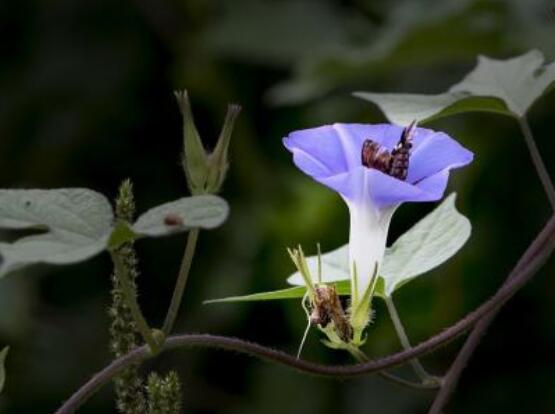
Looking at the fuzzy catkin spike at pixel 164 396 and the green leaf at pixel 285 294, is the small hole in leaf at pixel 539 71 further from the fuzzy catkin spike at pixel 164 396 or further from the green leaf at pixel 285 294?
the fuzzy catkin spike at pixel 164 396

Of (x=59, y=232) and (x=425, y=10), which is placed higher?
(x=425, y=10)

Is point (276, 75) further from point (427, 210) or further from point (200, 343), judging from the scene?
point (200, 343)

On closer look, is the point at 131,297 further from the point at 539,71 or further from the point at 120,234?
the point at 539,71

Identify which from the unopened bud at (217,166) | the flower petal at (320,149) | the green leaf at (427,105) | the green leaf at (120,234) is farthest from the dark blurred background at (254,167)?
the green leaf at (120,234)

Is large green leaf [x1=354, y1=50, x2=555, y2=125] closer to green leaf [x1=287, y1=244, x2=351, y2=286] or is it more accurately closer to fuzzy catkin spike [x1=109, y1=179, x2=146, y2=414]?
green leaf [x1=287, y1=244, x2=351, y2=286]

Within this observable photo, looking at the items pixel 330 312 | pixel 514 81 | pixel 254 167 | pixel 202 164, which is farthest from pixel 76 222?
pixel 254 167

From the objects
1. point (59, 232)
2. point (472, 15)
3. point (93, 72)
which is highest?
point (93, 72)

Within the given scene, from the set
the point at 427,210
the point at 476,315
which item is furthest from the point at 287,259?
the point at 476,315
